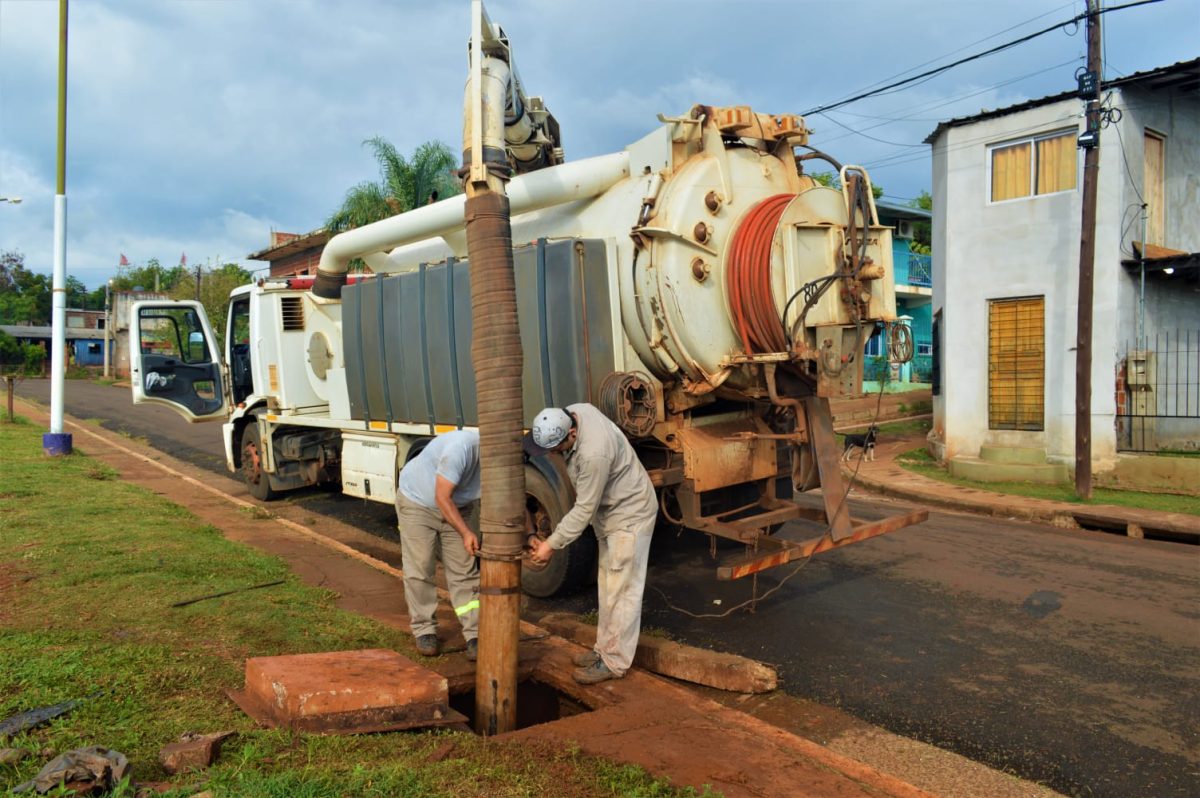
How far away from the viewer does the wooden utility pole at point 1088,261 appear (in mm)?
10414

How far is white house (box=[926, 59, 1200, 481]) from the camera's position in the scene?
38.2 ft

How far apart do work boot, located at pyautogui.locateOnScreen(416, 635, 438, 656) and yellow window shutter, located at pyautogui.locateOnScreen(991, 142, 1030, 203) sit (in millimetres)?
11316

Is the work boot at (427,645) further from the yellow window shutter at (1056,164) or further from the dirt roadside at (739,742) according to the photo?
the yellow window shutter at (1056,164)

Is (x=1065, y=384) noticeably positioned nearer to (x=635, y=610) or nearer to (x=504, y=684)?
(x=635, y=610)

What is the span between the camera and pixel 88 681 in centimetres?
381

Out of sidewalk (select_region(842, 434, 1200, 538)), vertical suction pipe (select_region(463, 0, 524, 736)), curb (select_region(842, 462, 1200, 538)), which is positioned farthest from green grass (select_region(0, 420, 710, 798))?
curb (select_region(842, 462, 1200, 538))

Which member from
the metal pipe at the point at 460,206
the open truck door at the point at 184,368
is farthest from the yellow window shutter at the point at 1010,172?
the open truck door at the point at 184,368

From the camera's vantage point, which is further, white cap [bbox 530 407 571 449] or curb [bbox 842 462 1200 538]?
curb [bbox 842 462 1200 538]

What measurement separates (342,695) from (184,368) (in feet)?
28.4

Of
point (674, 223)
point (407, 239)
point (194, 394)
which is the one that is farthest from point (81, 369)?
point (674, 223)

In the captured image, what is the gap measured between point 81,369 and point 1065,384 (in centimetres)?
5332

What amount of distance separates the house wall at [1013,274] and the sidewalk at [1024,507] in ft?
6.03

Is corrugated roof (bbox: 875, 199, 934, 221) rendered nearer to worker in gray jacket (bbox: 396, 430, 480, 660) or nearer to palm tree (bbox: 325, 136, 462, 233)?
palm tree (bbox: 325, 136, 462, 233)

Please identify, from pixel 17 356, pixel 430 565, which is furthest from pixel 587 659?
pixel 17 356
